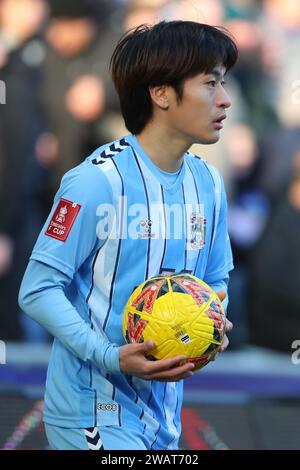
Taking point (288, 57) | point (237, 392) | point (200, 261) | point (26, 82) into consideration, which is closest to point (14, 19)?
point (26, 82)

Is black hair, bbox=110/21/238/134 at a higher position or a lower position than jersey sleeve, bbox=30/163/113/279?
higher

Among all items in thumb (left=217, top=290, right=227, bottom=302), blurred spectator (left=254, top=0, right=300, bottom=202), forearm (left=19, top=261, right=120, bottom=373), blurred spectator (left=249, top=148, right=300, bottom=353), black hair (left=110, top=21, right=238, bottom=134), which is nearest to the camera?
forearm (left=19, top=261, right=120, bottom=373)

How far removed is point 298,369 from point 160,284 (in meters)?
4.52

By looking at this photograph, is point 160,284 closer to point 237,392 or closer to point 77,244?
point 77,244

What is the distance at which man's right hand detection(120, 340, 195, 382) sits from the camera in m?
3.78

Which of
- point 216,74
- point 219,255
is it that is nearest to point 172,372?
point 219,255

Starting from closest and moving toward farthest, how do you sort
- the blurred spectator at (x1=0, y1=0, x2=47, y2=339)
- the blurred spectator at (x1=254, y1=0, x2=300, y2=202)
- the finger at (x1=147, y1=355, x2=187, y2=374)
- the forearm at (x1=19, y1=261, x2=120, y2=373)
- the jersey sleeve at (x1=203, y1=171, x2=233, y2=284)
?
the finger at (x1=147, y1=355, x2=187, y2=374)
the forearm at (x1=19, y1=261, x2=120, y2=373)
the jersey sleeve at (x1=203, y1=171, x2=233, y2=284)
the blurred spectator at (x1=0, y1=0, x2=47, y2=339)
the blurred spectator at (x1=254, y1=0, x2=300, y2=202)

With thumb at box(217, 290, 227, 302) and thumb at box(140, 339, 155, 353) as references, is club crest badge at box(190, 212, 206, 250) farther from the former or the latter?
thumb at box(140, 339, 155, 353)

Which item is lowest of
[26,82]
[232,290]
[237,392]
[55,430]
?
[237,392]

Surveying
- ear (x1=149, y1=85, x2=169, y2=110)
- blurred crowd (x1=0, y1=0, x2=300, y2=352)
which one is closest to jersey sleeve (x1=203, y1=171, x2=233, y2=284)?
ear (x1=149, y1=85, x2=169, y2=110)

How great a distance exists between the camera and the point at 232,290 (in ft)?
27.2

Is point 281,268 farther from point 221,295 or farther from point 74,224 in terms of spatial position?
point 74,224

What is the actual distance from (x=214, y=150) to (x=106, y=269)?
4.41 meters

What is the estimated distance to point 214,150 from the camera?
8.33 metres
